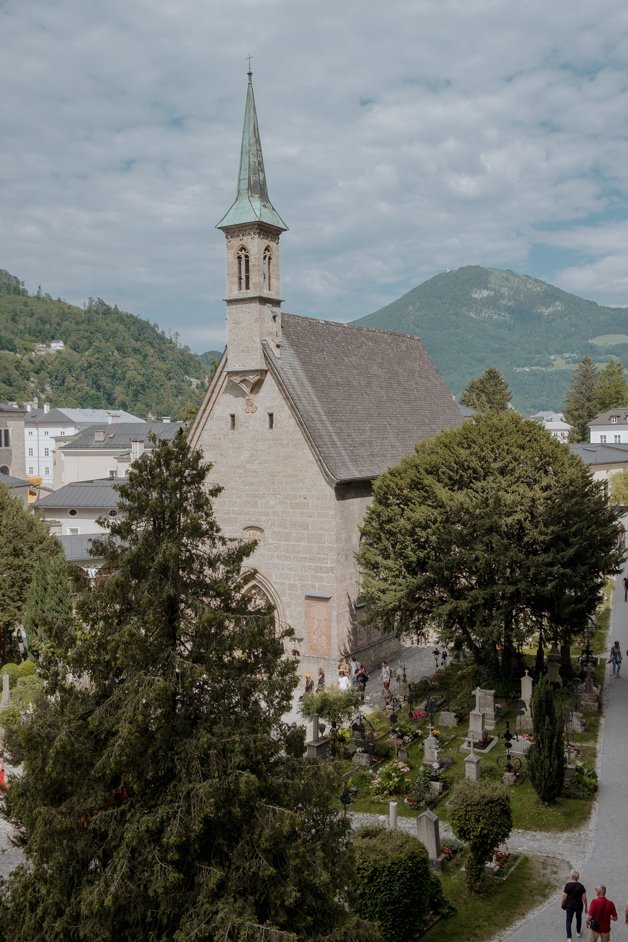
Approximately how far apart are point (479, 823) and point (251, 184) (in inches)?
1059

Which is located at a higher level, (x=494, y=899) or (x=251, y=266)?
(x=251, y=266)

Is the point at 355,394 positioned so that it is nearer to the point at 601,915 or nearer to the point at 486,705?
the point at 486,705

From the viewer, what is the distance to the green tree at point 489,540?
28.1 meters

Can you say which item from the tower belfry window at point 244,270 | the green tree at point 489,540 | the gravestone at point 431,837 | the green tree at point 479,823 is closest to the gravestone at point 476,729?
the green tree at point 489,540

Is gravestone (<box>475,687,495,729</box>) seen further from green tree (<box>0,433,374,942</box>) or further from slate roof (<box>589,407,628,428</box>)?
slate roof (<box>589,407,628,428</box>)

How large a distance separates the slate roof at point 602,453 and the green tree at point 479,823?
6901cm

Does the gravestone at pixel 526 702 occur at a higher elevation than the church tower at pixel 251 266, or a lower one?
lower

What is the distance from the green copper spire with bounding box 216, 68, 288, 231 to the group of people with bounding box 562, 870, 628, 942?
27111 millimetres

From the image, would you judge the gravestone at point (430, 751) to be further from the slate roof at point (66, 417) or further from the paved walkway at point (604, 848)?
the slate roof at point (66, 417)

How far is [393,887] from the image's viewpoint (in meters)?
15.2

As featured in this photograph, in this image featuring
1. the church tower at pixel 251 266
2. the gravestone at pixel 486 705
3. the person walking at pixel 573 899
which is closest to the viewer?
the person walking at pixel 573 899

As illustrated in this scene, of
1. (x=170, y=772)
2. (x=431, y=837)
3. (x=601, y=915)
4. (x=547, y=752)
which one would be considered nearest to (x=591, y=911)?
(x=601, y=915)

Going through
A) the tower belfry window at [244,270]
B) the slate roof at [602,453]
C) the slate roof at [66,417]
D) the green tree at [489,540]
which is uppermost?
the slate roof at [66,417]

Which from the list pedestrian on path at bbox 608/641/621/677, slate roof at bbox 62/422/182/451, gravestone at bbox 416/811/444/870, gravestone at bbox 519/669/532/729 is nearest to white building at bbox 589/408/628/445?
slate roof at bbox 62/422/182/451
